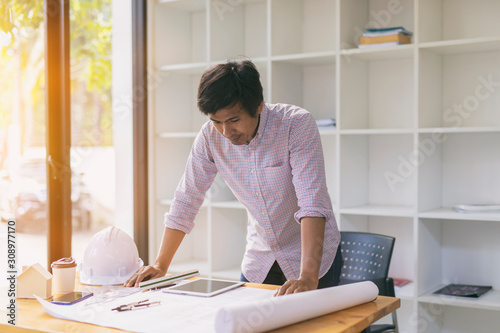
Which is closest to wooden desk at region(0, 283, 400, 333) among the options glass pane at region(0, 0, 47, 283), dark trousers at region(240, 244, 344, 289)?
dark trousers at region(240, 244, 344, 289)

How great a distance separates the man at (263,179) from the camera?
75.0 inches

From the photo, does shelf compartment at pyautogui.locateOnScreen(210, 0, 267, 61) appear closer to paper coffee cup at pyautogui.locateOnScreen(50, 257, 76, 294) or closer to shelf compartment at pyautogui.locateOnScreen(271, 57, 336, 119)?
shelf compartment at pyautogui.locateOnScreen(271, 57, 336, 119)

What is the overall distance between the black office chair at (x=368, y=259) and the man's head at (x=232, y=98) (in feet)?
3.31

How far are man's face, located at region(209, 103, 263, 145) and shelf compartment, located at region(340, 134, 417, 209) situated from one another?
4.40 feet

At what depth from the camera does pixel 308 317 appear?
156cm

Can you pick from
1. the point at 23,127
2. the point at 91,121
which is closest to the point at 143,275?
the point at 23,127

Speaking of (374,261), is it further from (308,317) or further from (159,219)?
(159,219)

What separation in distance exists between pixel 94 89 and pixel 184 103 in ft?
2.40

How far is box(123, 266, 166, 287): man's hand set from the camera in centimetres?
199

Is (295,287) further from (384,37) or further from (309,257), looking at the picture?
(384,37)

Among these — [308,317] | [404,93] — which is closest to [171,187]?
[404,93]

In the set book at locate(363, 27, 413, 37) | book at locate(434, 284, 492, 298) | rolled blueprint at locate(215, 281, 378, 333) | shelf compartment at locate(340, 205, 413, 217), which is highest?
book at locate(363, 27, 413, 37)

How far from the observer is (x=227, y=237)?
3725mm

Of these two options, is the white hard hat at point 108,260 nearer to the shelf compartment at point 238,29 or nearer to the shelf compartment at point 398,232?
the shelf compartment at point 398,232
